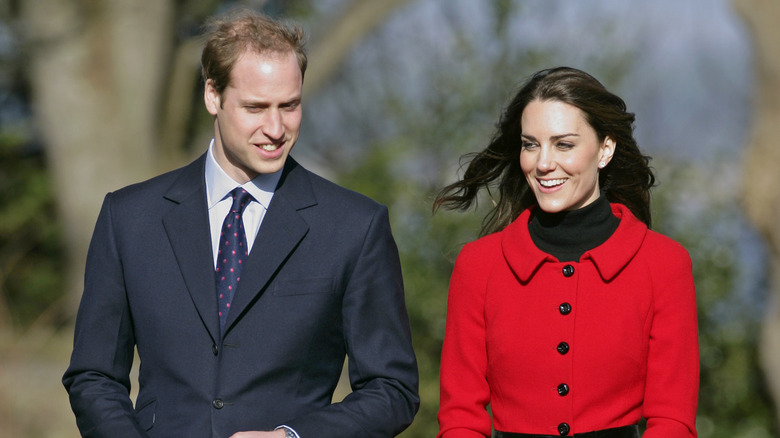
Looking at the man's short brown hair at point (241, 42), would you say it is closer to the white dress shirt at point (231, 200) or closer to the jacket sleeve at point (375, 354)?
the white dress shirt at point (231, 200)

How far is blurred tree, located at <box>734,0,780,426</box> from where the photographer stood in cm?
869

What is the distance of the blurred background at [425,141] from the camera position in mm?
8922

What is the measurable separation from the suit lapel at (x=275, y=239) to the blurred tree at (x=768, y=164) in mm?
6021

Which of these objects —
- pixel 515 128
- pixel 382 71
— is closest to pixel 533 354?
pixel 515 128

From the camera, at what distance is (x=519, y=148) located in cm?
373

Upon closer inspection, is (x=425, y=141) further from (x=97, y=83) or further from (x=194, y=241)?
(x=194, y=241)

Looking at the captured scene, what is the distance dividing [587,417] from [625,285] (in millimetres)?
415

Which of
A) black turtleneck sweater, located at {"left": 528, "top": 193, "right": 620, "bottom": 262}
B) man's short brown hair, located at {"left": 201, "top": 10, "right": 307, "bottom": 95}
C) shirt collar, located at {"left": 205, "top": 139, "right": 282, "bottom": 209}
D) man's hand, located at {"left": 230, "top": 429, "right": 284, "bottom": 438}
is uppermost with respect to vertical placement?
man's short brown hair, located at {"left": 201, "top": 10, "right": 307, "bottom": 95}

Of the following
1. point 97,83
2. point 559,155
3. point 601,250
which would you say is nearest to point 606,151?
point 559,155

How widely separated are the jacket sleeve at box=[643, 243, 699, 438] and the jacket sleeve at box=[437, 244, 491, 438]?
19.5 inches

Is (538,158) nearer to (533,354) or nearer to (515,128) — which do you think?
(515,128)

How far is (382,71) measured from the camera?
13477mm

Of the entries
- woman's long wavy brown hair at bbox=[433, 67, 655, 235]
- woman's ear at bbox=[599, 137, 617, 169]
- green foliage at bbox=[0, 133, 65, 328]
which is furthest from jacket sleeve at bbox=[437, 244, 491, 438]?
green foliage at bbox=[0, 133, 65, 328]

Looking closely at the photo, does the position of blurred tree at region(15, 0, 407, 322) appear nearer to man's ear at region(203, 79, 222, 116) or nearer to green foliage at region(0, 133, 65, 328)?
green foliage at region(0, 133, 65, 328)
